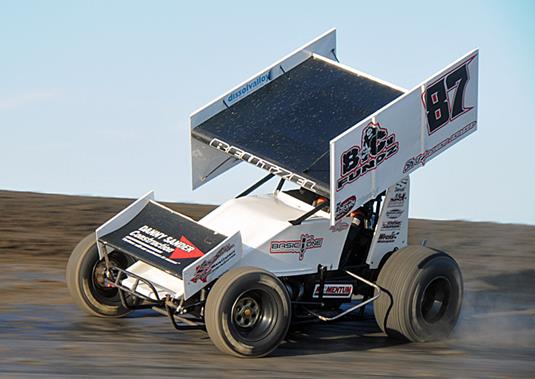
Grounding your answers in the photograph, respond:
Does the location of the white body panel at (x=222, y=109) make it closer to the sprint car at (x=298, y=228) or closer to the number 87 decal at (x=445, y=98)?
the sprint car at (x=298, y=228)

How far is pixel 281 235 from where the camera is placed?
911cm

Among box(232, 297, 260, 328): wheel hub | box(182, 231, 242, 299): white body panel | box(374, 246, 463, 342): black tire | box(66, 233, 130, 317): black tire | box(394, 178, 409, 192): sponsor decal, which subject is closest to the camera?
box(182, 231, 242, 299): white body panel

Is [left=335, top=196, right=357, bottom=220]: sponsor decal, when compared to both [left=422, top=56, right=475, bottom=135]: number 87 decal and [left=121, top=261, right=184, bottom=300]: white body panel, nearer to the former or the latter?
[left=422, top=56, right=475, bottom=135]: number 87 decal

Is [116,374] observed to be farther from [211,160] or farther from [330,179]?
[211,160]

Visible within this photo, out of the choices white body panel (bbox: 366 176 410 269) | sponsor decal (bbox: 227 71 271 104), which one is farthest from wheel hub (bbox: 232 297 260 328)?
sponsor decal (bbox: 227 71 271 104)

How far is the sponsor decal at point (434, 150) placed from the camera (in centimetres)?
953

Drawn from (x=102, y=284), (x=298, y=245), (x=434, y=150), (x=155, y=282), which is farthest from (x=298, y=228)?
(x=102, y=284)

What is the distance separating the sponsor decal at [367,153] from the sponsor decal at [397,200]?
2.33 feet

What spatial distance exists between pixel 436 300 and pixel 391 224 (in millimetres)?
845

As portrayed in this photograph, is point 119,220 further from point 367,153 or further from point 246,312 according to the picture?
point 367,153

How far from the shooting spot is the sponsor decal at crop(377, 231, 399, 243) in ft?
32.3

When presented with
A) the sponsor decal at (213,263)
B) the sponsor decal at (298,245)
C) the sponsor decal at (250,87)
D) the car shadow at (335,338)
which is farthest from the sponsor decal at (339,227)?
the sponsor decal at (250,87)

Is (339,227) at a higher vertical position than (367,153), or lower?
lower

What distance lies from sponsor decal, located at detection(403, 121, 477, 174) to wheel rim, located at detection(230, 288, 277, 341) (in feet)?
6.33
